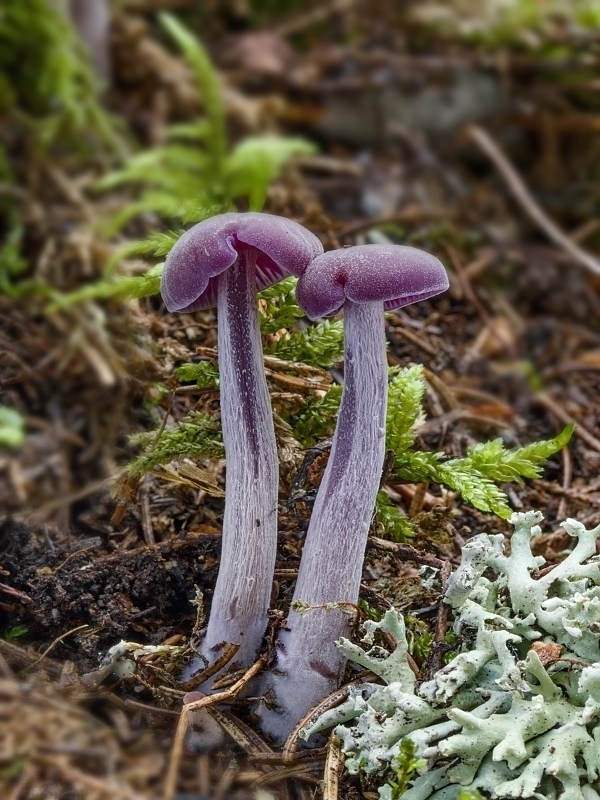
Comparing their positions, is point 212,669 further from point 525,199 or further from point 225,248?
point 525,199

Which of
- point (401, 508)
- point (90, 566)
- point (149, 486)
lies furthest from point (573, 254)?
point (90, 566)

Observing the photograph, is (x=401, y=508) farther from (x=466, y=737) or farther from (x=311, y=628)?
(x=466, y=737)

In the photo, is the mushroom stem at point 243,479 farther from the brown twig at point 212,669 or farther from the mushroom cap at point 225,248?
the mushroom cap at point 225,248

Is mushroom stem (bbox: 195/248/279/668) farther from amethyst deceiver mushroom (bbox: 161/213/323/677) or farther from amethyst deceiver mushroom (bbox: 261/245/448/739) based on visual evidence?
amethyst deceiver mushroom (bbox: 261/245/448/739)

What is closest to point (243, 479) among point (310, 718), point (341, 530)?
point (341, 530)

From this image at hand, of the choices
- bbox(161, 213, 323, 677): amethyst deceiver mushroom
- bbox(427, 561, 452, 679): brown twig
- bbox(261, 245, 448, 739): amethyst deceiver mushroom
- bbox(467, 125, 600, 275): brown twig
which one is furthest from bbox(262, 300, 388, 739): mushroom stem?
bbox(467, 125, 600, 275): brown twig

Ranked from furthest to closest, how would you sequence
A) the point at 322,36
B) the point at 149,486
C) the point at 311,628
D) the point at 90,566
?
the point at 322,36
the point at 149,486
the point at 90,566
the point at 311,628

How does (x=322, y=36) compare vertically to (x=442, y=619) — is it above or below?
above

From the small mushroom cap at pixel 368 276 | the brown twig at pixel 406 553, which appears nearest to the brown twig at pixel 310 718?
the brown twig at pixel 406 553
